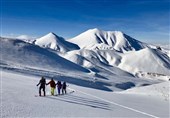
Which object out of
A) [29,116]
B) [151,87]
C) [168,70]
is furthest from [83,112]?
[168,70]

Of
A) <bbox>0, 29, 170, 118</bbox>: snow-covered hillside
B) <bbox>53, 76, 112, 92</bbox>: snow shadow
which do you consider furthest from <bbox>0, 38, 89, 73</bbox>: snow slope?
<bbox>53, 76, 112, 92</bbox>: snow shadow

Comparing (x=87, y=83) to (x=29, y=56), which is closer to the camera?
(x=87, y=83)

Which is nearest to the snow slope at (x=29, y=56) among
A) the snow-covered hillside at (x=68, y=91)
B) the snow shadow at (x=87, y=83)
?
the snow-covered hillside at (x=68, y=91)

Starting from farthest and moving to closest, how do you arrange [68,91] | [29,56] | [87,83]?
[29,56], [87,83], [68,91]

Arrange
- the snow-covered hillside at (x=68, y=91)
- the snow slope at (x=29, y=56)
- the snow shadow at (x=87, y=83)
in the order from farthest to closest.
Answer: the snow slope at (x=29, y=56)
the snow shadow at (x=87, y=83)
the snow-covered hillside at (x=68, y=91)

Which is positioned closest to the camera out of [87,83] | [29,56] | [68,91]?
[68,91]

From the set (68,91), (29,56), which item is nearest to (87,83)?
(29,56)

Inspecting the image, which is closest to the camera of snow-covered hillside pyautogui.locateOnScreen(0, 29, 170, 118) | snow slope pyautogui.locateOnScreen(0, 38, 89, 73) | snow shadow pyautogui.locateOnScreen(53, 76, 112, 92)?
snow-covered hillside pyautogui.locateOnScreen(0, 29, 170, 118)

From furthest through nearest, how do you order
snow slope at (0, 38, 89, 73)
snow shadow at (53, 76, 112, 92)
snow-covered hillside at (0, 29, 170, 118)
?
1. snow slope at (0, 38, 89, 73)
2. snow shadow at (53, 76, 112, 92)
3. snow-covered hillside at (0, 29, 170, 118)

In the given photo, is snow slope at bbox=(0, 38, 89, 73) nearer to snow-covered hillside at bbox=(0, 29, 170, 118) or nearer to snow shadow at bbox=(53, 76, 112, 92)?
snow-covered hillside at bbox=(0, 29, 170, 118)

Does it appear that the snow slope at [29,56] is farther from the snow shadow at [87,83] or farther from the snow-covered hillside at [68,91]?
the snow shadow at [87,83]

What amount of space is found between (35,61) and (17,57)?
586 cm

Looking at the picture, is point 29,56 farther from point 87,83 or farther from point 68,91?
point 68,91

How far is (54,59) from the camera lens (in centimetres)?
10681
